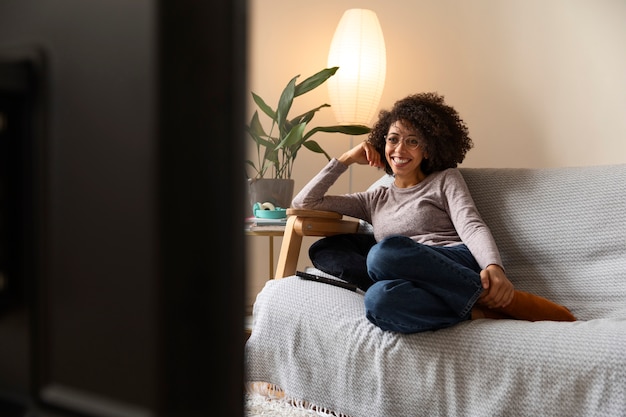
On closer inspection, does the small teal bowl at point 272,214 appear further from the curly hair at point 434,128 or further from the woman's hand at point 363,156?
the curly hair at point 434,128

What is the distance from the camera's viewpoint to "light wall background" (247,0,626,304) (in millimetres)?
2455

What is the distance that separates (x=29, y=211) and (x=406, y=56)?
2598 millimetres

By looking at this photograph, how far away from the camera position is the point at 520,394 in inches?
45.1

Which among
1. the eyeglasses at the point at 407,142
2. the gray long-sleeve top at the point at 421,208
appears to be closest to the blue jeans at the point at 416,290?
the gray long-sleeve top at the point at 421,208

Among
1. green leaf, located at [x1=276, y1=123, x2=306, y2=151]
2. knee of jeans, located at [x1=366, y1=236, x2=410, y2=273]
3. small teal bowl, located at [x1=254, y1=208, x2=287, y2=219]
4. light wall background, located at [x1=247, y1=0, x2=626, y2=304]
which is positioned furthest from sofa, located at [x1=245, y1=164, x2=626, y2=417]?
light wall background, located at [x1=247, y1=0, x2=626, y2=304]

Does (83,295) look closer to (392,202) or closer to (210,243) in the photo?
(210,243)

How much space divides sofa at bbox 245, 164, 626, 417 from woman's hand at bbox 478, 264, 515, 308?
0.09 meters

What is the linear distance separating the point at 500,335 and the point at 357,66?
4.53 ft

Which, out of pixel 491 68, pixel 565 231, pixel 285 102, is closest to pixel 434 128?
pixel 565 231

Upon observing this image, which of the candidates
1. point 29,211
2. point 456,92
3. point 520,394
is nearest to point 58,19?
point 29,211

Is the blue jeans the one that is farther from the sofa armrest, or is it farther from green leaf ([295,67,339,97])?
green leaf ([295,67,339,97])

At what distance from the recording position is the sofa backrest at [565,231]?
152 cm

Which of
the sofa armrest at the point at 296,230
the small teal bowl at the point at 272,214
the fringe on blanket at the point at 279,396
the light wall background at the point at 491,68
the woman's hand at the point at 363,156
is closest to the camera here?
the fringe on blanket at the point at 279,396

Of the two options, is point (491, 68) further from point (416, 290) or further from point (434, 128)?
point (416, 290)
